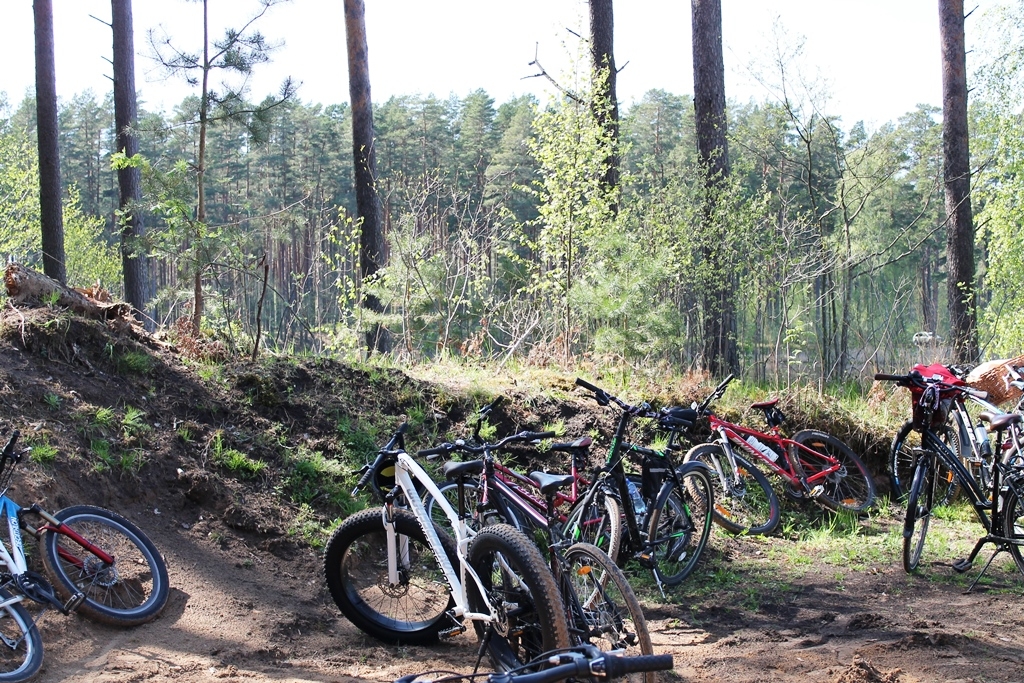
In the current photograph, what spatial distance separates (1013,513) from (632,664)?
201 inches

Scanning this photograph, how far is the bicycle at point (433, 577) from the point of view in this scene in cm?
364

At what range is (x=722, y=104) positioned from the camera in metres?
12.8

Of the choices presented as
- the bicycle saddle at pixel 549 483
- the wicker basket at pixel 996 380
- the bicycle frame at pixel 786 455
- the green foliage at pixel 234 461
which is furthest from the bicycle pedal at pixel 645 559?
the wicker basket at pixel 996 380

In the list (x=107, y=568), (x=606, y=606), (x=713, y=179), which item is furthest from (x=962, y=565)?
(x=713, y=179)

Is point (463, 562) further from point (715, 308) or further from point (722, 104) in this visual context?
point (722, 104)

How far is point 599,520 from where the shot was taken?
5305 millimetres

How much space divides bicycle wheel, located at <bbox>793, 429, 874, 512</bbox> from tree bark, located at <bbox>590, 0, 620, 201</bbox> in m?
4.78

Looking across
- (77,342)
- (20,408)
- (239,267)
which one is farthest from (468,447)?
(239,267)

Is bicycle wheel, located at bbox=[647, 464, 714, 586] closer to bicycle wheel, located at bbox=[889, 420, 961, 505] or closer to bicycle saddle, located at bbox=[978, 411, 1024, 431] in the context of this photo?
bicycle wheel, located at bbox=[889, 420, 961, 505]

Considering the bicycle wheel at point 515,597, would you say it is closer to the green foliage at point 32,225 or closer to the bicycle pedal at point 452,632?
the bicycle pedal at point 452,632

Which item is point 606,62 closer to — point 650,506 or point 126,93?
point 650,506

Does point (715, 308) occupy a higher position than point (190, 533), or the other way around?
point (715, 308)

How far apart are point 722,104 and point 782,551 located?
26.5 ft

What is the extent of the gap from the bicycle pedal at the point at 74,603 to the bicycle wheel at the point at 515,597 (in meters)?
2.03
